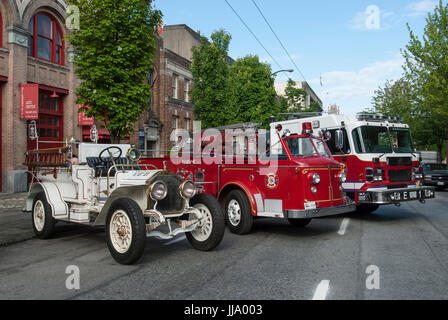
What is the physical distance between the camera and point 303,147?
8.59m

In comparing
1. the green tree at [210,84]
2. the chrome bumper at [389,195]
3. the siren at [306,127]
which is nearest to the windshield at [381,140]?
the chrome bumper at [389,195]

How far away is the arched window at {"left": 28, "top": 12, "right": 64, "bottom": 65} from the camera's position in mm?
18688

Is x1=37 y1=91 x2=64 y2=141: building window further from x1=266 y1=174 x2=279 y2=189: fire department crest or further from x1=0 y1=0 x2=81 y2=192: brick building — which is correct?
x1=266 y1=174 x2=279 y2=189: fire department crest

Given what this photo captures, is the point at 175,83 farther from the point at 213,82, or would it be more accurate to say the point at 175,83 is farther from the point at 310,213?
the point at 310,213

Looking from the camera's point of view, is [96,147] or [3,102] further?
[3,102]

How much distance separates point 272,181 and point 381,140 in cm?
436

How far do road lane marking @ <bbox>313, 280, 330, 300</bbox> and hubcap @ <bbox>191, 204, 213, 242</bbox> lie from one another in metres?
2.21

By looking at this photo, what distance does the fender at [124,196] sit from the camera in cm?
638

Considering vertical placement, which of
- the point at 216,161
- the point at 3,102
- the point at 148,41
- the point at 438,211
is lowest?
the point at 438,211

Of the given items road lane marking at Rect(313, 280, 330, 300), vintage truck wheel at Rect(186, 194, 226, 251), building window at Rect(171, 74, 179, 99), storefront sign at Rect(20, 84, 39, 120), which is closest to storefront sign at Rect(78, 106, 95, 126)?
storefront sign at Rect(20, 84, 39, 120)

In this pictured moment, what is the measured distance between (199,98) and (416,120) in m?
27.0

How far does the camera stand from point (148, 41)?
13273 mm

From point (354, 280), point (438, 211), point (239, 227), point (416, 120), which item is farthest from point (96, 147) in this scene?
point (416, 120)
